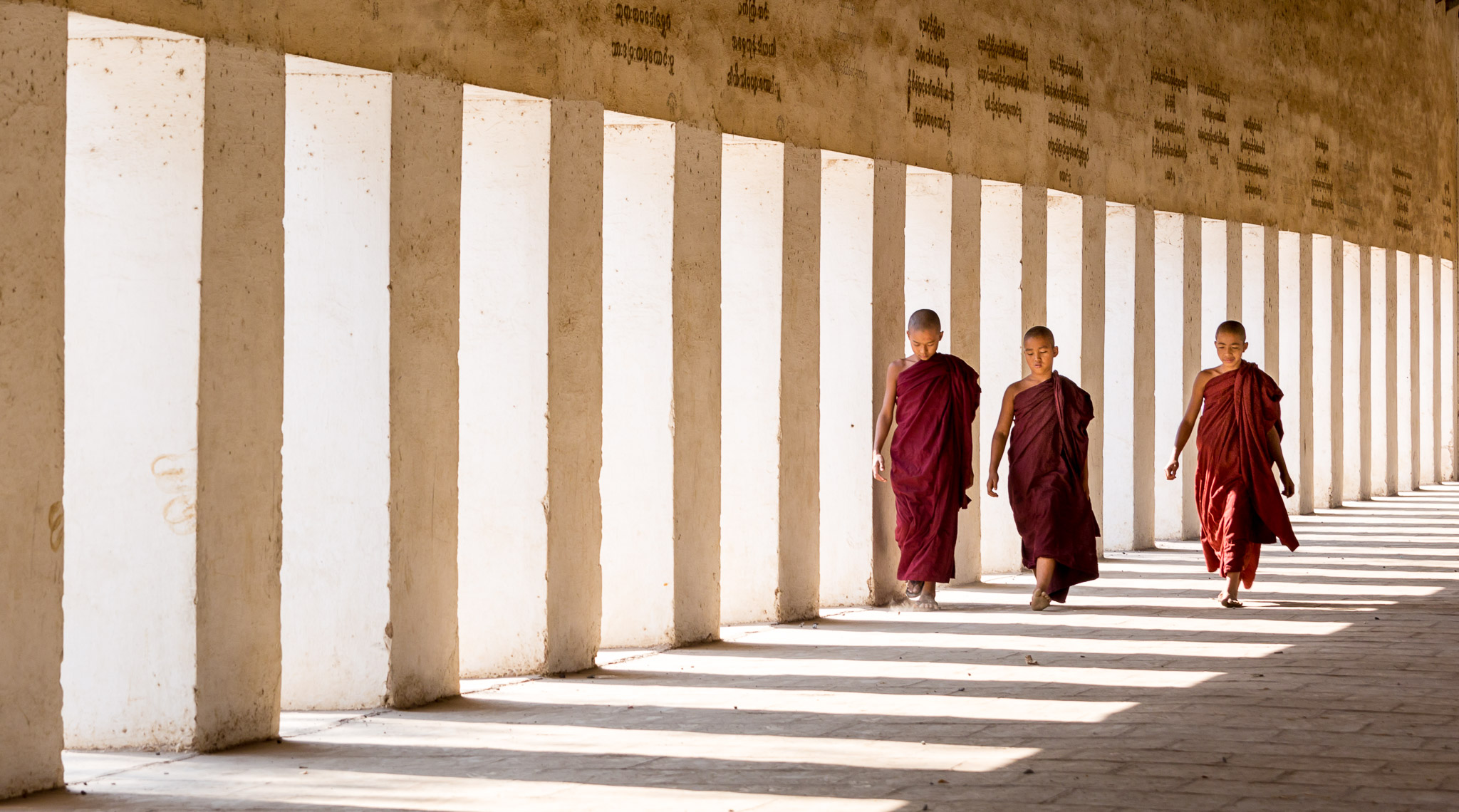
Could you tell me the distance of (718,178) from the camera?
1045 centimetres

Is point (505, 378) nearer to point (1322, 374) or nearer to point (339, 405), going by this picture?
point (339, 405)

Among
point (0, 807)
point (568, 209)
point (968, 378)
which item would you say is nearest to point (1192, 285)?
point (968, 378)

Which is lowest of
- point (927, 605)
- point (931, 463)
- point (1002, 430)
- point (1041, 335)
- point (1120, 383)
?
point (927, 605)

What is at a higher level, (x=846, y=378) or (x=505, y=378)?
(x=846, y=378)

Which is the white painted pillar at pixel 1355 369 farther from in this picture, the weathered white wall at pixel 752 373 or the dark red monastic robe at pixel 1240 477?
the weathered white wall at pixel 752 373

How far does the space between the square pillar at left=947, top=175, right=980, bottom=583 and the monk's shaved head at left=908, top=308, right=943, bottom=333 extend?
1374 mm

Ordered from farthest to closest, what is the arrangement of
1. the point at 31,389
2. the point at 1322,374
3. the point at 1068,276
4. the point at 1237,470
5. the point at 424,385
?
1. the point at 1322,374
2. the point at 1068,276
3. the point at 1237,470
4. the point at 424,385
5. the point at 31,389

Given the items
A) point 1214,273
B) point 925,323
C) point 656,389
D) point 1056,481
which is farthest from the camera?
point 1214,273

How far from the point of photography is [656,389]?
33.2 ft

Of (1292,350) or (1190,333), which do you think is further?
(1292,350)

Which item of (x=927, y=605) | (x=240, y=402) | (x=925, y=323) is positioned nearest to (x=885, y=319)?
(x=925, y=323)

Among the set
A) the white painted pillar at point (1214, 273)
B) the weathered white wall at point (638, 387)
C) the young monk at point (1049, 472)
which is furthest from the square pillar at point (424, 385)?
the white painted pillar at point (1214, 273)

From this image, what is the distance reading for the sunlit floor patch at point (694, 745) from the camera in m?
6.86

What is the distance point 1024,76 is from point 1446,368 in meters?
14.8
